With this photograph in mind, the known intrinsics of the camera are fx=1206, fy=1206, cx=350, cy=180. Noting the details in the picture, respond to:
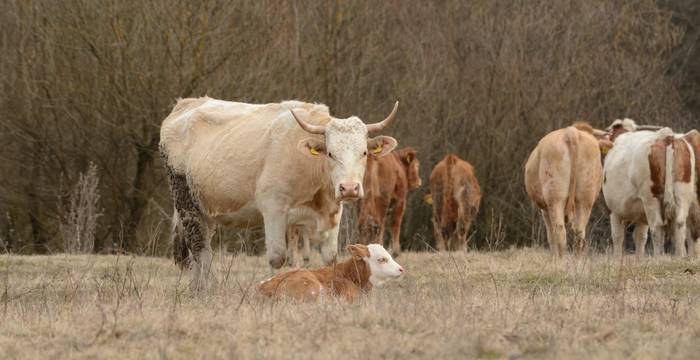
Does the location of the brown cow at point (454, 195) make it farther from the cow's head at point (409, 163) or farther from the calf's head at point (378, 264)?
the calf's head at point (378, 264)

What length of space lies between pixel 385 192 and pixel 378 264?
926cm

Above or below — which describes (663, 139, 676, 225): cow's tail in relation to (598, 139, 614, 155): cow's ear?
below

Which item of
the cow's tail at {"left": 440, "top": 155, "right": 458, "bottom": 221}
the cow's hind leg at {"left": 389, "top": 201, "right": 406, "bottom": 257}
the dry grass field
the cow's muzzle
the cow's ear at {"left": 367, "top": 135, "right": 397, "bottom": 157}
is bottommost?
the cow's hind leg at {"left": 389, "top": 201, "right": 406, "bottom": 257}

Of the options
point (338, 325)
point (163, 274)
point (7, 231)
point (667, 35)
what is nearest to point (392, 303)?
point (338, 325)

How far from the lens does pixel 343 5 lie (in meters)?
24.2

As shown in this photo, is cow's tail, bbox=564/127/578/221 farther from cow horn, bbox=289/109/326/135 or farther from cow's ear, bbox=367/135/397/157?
cow horn, bbox=289/109/326/135

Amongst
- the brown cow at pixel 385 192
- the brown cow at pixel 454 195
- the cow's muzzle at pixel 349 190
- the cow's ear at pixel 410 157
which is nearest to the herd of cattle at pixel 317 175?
the cow's muzzle at pixel 349 190

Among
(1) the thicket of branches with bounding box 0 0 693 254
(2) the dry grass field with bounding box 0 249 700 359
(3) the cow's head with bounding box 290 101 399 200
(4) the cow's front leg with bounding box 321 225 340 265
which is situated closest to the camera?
(2) the dry grass field with bounding box 0 249 700 359

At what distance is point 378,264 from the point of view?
34.6 ft

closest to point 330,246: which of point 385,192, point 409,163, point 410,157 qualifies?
point 385,192

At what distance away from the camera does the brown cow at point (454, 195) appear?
2125 centimetres

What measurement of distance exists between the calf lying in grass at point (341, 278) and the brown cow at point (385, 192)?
7302 mm

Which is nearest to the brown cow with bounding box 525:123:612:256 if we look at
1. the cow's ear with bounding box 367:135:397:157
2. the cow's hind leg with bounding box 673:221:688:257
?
the cow's hind leg with bounding box 673:221:688:257

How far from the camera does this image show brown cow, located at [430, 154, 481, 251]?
21250 mm
